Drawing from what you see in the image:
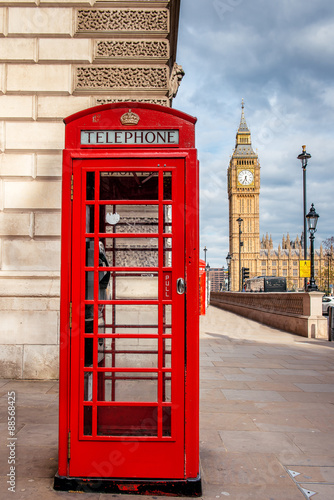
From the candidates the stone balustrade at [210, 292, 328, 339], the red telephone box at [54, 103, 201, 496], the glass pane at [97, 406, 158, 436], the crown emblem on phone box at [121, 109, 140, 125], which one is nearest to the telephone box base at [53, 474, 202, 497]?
the red telephone box at [54, 103, 201, 496]

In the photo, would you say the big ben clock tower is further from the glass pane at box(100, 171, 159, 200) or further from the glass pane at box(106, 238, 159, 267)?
the glass pane at box(100, 171, 159, 200)

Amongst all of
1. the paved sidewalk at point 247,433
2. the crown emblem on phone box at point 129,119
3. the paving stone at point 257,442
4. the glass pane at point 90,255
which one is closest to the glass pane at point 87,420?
the paved sidewalk at point 247,433

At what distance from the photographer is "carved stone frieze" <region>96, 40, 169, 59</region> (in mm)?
7156

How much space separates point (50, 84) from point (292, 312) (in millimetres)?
11275

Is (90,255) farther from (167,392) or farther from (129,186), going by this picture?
(167,392)

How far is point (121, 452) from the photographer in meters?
3.10

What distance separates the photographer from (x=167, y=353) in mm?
3129

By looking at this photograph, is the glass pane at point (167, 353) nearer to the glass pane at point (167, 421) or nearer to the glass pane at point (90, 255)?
the glass pane at point (167, 421)

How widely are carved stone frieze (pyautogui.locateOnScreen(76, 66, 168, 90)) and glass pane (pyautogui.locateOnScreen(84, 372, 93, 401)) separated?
528 cm

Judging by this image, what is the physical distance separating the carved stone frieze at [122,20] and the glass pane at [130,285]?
17.7 feet

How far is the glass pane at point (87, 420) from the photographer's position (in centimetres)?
311

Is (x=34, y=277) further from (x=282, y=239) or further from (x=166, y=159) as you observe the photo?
(x=282, y=239)

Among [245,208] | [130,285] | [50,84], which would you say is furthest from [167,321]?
[245,208]

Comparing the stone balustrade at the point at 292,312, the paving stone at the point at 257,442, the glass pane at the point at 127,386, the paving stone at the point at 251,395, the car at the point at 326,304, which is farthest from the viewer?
the car at the point at 326,304
